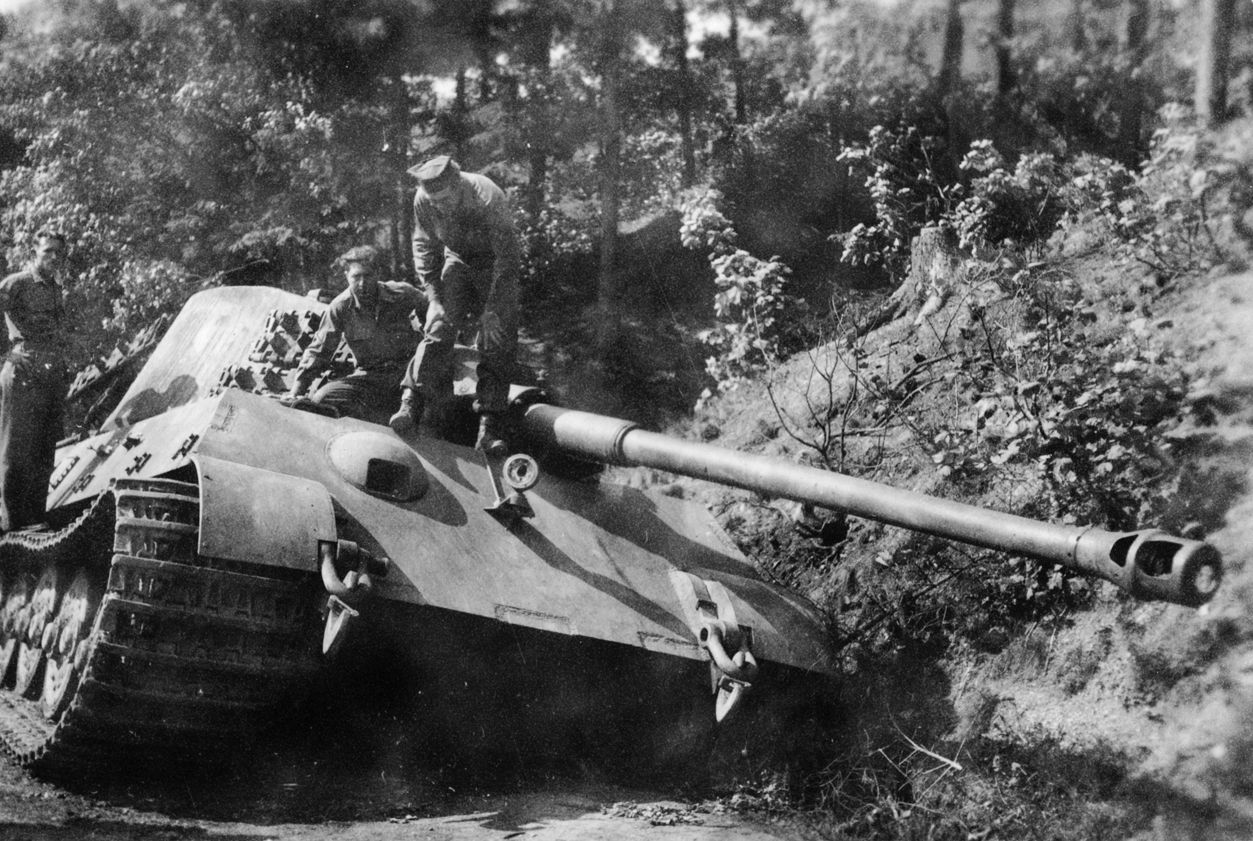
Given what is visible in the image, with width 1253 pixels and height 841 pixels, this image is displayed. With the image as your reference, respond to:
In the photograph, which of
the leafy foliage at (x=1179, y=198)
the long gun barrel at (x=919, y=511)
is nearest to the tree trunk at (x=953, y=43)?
the leafy foliage at (x=1179, y=198)

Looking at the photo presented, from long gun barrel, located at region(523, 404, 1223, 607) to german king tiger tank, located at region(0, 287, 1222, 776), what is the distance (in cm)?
1

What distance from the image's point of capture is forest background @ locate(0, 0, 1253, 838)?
582cm

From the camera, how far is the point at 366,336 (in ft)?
25.1

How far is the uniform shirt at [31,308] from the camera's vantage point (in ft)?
26.9

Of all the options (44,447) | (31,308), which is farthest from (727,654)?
(31,308)

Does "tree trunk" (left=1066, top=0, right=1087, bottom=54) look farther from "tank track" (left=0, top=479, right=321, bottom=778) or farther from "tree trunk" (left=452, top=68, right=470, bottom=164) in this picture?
"tree trunk" (left=452, top=68, right=470, bottom=164)

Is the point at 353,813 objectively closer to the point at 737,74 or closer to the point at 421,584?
the point at 421,584

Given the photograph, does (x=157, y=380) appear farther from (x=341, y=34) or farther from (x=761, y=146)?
(x=761, y=146)

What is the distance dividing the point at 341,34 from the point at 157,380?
6.91 metres

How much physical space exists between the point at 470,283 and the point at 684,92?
30.4 feet

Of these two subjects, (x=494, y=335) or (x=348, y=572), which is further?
(x=494, y=335)

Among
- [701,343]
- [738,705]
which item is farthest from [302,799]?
[701,343]

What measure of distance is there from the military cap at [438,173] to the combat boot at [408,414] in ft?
3.60

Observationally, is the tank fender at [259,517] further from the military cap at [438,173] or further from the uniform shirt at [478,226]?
the military cap at [438,173]
